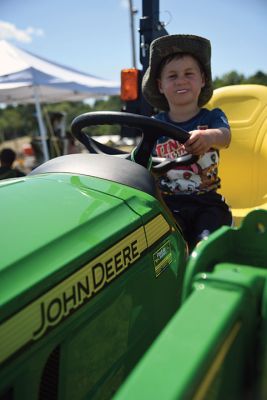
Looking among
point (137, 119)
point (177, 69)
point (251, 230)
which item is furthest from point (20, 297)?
point (177, 69)

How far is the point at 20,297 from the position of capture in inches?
31.4

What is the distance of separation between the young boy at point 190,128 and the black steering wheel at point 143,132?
26cm

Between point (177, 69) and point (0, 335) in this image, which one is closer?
point (0, 335)

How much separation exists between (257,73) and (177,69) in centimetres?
6001

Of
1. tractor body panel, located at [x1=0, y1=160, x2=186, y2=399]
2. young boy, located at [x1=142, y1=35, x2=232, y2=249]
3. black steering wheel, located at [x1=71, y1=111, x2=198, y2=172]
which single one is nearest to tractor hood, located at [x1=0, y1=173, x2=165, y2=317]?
tractor body panel, located at [x1=0, y1=160, x2=186, y2=399]

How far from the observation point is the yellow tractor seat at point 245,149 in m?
2.91

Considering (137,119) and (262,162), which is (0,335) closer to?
(137,119)

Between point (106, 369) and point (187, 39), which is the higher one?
point (187, 39)

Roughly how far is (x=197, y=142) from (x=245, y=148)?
1521 mm

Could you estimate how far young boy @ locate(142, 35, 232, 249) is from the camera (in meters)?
1.86

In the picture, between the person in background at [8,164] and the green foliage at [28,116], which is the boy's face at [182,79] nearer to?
the person in background at [8,164]

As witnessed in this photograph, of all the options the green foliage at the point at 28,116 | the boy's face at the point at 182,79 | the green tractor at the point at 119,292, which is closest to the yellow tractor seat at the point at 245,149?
the boy's face at the point at 182,79

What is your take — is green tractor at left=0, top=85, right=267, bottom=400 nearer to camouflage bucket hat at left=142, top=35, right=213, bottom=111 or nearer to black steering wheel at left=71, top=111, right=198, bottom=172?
black steering wheel at left=71, top=111, right=198, bottom=172

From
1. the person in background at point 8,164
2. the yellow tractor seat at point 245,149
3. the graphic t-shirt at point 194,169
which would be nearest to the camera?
the graphic t-shirt at point 194,169
